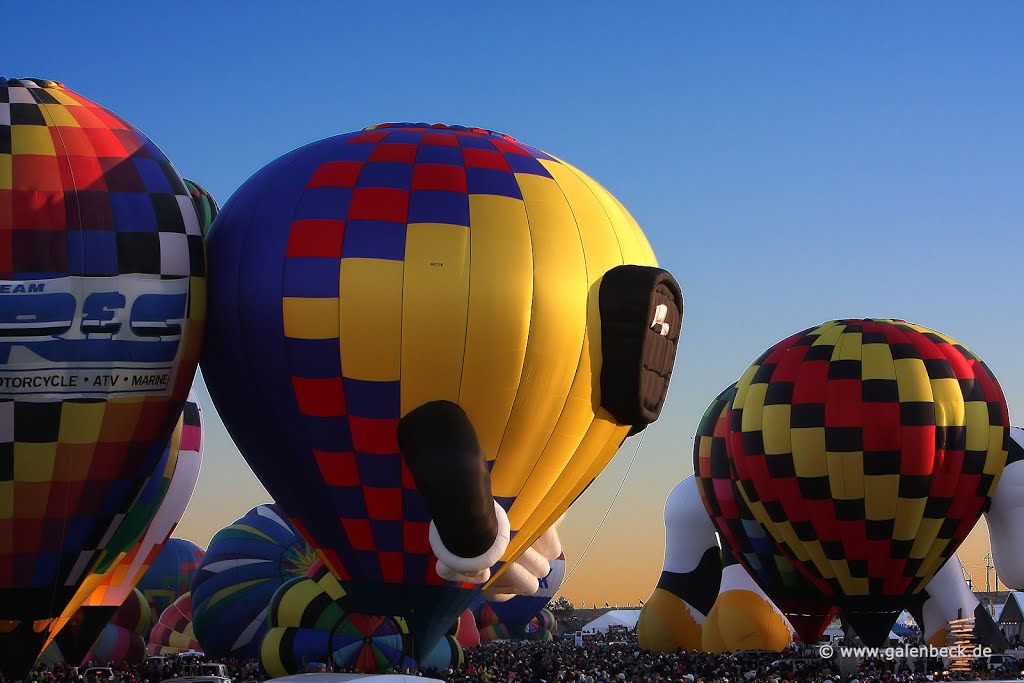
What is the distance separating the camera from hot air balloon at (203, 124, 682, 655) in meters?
13.5

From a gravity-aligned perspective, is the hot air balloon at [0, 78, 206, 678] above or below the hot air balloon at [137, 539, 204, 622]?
above

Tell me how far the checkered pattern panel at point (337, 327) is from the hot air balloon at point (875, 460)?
784 centimetres

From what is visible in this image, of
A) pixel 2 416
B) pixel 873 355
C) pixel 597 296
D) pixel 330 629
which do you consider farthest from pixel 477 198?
pixel 873 355

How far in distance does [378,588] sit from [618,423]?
2868 millimetres

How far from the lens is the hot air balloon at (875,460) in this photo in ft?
65.6

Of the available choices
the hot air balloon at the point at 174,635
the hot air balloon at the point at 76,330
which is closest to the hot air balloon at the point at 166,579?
the hot air balloon at the point at 174,635

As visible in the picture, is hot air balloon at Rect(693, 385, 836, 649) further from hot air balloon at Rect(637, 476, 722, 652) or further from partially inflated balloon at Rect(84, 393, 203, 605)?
partially inflated balloon at Rect(84, 393, 203, 605)

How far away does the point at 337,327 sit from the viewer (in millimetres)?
13477

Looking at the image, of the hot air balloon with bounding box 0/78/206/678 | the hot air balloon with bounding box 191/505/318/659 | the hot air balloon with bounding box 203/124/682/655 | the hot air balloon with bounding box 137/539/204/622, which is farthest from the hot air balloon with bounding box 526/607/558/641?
the hot air balloon with bounding box 0/78/206/678

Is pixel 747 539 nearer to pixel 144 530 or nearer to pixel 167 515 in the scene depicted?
pixel 167 515

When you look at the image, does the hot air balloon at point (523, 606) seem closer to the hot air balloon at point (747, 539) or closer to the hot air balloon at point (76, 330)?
the hot air balloon at point (747, 539)

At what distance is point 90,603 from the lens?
16.8 m

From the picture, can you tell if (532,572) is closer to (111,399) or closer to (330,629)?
(330,629)

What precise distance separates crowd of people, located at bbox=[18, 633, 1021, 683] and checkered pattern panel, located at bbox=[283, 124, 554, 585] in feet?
5.27
